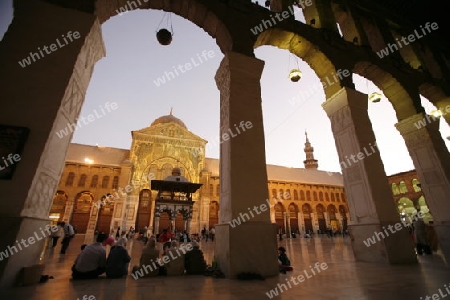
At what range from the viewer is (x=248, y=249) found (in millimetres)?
3602

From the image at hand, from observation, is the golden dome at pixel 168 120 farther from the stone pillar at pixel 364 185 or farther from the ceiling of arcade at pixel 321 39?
the stone pillar at pixel 364 185

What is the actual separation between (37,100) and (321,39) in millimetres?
7123

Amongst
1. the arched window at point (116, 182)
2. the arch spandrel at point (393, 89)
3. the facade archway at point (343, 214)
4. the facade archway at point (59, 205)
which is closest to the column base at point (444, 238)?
the arch spandrel at point (393, 89)

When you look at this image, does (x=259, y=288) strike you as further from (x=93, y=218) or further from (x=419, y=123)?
(x=93, y=218)

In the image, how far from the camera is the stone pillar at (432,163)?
232 inches

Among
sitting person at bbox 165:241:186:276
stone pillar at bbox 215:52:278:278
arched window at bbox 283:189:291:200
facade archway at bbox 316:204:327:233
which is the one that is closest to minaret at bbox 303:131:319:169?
facade archway at bbox 316:204:327:233

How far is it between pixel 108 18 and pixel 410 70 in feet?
31.9

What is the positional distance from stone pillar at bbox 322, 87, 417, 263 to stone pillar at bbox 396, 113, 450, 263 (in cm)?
212

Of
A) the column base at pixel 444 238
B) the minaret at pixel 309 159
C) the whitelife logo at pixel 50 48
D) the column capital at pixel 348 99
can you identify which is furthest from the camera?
the minaret at pixel 309 159

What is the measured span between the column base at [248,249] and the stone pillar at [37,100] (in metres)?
2.65

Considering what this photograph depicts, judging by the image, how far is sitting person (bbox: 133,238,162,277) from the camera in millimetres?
3855

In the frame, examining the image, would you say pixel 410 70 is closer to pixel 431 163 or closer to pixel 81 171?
pixel 431 163

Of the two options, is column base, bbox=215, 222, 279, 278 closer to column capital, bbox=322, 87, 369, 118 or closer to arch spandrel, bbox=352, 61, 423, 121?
column capital, bbox=322, 87, 369, 118

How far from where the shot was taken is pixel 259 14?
5836 mm
